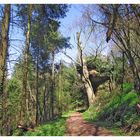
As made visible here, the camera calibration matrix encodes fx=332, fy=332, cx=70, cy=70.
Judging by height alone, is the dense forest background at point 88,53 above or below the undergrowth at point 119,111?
above

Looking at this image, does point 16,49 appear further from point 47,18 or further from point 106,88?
point 106,88

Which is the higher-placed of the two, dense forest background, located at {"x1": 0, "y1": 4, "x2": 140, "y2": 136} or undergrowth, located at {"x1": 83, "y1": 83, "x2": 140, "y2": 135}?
dense forest background, located at {"x1": 0, "y1": 4, "x2": 140, "y2": 136}

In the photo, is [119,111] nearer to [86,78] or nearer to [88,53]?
[88,53]

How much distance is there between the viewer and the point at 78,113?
22.0ft

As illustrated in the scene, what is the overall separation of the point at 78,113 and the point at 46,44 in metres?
1.57

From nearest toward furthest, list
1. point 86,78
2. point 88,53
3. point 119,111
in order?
point 119,111 < point 88,53 < point 86,78

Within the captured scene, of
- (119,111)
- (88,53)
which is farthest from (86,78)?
(119,111)

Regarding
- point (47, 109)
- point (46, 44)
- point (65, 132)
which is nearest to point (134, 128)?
point (65, 132)

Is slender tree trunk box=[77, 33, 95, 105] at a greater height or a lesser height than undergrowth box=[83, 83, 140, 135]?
greater

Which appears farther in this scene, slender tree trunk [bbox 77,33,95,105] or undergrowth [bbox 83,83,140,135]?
slender tree trunk [bbox 77,33,95,105]

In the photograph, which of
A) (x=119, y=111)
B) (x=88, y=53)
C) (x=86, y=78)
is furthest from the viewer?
(x=86, y=78)

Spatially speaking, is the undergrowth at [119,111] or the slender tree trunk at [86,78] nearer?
the undergrowth at [119,111]

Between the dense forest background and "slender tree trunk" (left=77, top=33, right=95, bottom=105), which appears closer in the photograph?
the dense forest background

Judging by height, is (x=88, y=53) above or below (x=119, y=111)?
above
